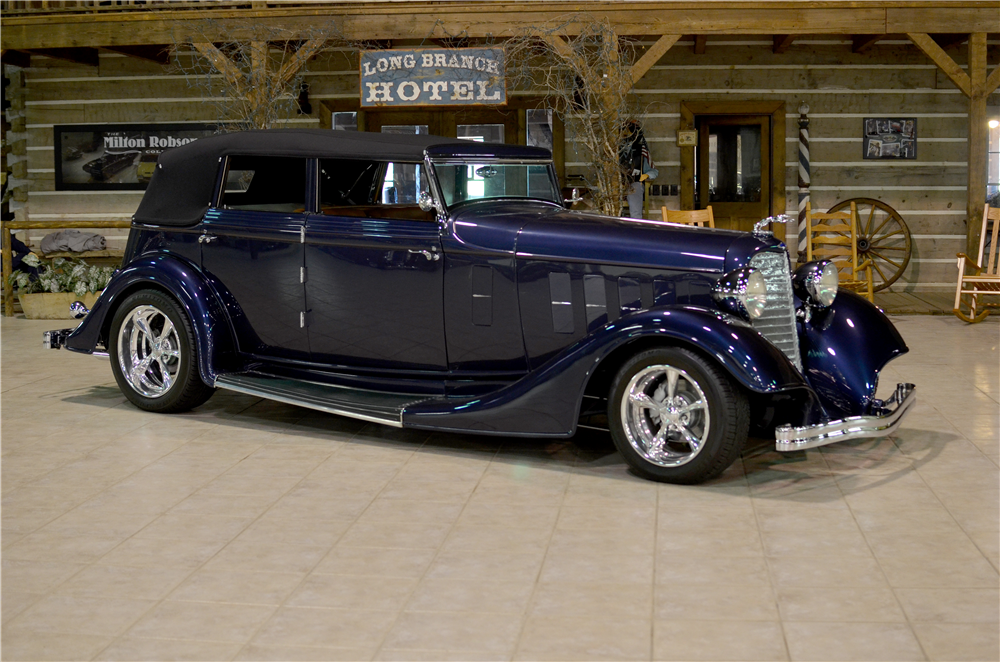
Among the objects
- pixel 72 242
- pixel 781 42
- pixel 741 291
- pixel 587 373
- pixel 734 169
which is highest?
pixel 781 42

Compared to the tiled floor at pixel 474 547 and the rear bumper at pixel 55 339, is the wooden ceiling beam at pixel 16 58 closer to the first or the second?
the rear bumper at pixel 55 339

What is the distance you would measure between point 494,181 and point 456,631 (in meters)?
2.95

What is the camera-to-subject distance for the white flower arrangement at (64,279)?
10242 millimetres

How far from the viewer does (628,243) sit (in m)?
4.77

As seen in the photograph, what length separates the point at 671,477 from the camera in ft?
14.7

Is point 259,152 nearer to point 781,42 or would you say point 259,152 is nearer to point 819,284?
point 819,284

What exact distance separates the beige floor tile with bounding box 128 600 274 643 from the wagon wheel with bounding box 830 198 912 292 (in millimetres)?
9987

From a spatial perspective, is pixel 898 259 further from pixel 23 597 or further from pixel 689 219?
pixel 23 597

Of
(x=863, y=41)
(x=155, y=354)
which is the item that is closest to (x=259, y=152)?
(x=155, y=354)

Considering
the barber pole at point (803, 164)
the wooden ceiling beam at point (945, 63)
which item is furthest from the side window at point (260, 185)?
the barber pole at point (803, 164)

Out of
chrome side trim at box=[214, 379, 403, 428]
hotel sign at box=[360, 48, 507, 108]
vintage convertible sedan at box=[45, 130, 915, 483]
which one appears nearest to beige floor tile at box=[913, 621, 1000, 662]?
vintage convertible sedan at box=[45, 130, 915, 483]

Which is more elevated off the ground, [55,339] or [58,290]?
[58,290]

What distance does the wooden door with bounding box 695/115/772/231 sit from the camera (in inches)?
480

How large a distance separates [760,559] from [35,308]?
879 centimetres
